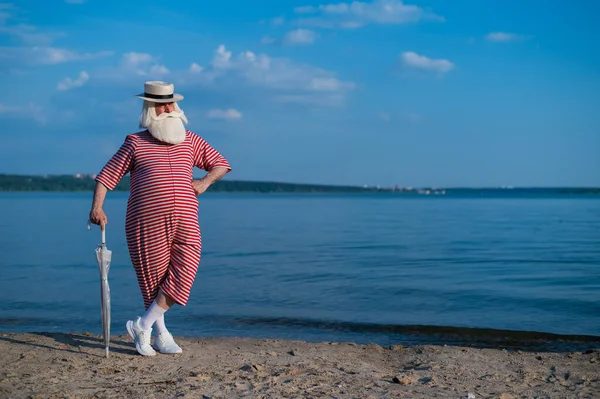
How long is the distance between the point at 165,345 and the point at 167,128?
1853 mm

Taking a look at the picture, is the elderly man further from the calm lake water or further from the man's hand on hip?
the calm lake water

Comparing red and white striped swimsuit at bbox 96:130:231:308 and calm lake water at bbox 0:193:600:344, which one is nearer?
red and white striped swimsuit at bbox 96:130:231:308

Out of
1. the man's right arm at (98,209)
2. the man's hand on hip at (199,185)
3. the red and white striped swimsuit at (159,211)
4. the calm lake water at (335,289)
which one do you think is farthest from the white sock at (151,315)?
the calm lake water at (335,289)

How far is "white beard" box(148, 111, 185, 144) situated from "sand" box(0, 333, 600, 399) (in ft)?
5.89

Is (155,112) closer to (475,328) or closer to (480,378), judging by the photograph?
(480,378)

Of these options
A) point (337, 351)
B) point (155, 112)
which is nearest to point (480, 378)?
point (337, 351)

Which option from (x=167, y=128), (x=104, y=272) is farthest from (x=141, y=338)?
(x=167, y=128)

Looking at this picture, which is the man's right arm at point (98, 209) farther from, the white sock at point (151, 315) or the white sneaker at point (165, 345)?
the white sneaker at point (165, 345)

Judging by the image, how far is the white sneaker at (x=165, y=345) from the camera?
619 cm

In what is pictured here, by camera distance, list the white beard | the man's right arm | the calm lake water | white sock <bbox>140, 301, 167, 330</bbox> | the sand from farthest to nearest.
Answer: the calm lake water → white sock <bbox>140, 301, 167, 330</bbox> → the white beard → the man's right arm → the sand

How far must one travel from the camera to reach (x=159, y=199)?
569cm

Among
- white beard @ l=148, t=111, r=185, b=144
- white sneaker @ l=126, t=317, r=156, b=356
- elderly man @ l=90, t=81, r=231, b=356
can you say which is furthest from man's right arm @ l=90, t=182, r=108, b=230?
white sneaker @ l=126, t=317, r=156, b=356

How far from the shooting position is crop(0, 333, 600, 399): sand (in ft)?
16.4

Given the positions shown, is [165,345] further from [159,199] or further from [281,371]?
[159,199]
